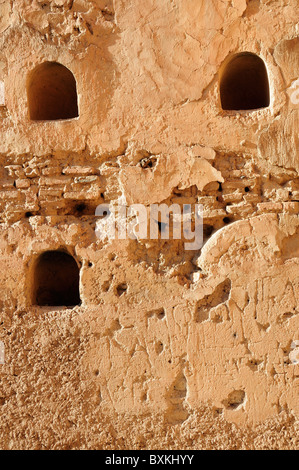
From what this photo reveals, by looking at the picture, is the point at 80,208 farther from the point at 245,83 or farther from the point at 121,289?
the point at 245,83

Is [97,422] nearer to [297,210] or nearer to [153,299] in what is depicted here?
[153,299]

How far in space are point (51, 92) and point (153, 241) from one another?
4.64 ft

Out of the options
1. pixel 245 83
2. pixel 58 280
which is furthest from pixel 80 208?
pixel 245 83

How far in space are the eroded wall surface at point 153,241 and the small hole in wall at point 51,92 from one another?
114mm

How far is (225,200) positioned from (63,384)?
5.04ft

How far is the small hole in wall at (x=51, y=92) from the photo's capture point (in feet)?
11.3

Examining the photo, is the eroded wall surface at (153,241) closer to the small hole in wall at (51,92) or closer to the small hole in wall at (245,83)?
the small hole in wall at (51,92)

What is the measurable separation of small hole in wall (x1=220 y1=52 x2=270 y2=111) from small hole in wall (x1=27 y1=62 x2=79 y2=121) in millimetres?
1099

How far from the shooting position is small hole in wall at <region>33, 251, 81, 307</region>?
144 inches

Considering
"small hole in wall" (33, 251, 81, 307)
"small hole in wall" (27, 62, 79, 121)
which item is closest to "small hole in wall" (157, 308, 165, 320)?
"small hole in wall" (33, 251, 81, 307)

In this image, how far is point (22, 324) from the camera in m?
3.25

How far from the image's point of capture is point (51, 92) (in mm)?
3693

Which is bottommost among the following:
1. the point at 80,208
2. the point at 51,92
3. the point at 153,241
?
the point at 153,241

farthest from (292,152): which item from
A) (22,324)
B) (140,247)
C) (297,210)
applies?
(22,324)
